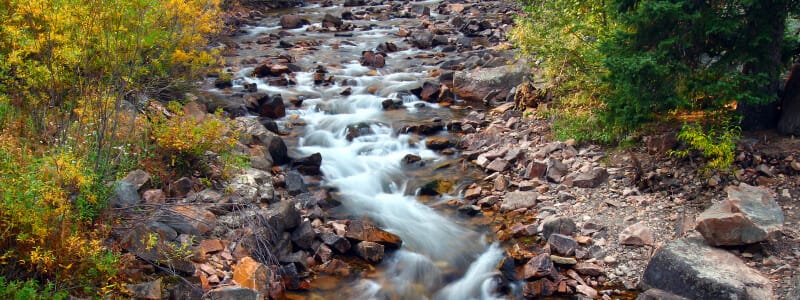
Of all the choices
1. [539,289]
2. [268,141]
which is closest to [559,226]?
[539,289]

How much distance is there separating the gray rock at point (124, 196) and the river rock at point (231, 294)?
4.72 feet

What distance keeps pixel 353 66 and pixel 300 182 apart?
9.68 meters

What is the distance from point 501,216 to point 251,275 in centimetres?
422

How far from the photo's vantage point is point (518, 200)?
943 centimetres

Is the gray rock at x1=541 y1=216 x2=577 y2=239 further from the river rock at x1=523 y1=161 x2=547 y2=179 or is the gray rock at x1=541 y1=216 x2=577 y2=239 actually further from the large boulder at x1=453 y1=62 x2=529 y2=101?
the large boulder at x1=453 y1=62 x2=529 y2=101

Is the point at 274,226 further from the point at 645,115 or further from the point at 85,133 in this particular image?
the point at 645,115

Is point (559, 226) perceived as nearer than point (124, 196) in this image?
No

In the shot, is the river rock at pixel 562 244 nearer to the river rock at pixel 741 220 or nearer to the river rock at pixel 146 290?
the river rock at pixel 741 220

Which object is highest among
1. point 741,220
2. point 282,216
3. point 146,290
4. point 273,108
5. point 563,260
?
point 741,220

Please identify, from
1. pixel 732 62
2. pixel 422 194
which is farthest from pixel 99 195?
pixel 732 62

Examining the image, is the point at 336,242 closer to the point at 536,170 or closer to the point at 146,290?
the point at 146,290

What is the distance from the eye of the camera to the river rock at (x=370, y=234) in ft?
27.5

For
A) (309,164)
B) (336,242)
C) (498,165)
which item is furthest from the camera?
(309,164)

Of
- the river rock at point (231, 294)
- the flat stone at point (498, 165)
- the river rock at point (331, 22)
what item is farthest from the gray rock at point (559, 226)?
the river rock at point (331, 22)
